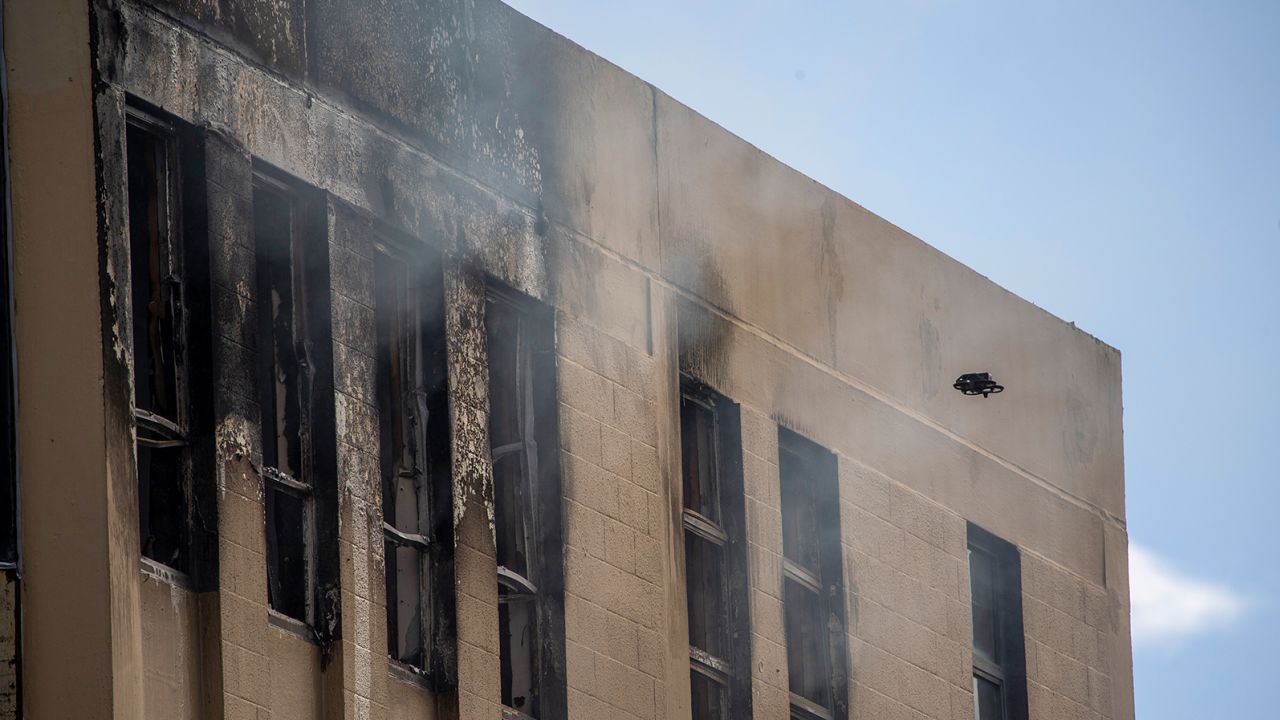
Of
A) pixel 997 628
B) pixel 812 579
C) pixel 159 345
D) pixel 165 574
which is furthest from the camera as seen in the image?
pixel 997 628

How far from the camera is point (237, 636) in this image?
9875 mm

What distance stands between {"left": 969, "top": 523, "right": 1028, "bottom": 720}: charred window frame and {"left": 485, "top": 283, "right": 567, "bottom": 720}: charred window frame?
13.0 ft

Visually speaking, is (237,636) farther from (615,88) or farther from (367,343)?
(615,88)

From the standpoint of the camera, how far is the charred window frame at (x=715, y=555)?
42.5 feet

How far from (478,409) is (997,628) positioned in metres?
4.97

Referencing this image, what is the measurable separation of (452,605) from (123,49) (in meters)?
2.77

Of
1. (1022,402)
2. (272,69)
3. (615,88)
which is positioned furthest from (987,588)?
(272,69)

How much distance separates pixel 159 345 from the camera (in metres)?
9.96

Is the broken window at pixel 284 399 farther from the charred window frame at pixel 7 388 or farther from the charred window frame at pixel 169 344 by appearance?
the charred window frame at pixel 7 388

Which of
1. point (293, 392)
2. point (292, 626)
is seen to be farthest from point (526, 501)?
point (292, 626)

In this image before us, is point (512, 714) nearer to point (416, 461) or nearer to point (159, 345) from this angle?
point (416, 461)

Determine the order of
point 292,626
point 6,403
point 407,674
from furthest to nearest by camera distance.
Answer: point 407,674 < point 292,626 < point 6,403

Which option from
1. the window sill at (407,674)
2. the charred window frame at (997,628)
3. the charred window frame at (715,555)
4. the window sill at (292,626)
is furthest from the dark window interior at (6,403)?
Result: the charred window frame at (997,628)

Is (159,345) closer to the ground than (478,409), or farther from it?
closer to the ground
